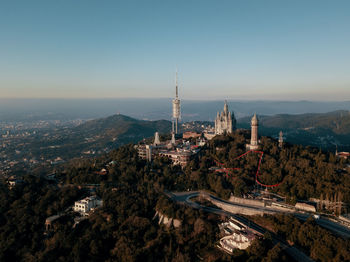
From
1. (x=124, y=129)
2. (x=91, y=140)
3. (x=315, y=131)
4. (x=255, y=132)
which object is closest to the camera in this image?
(x=255, y=132)

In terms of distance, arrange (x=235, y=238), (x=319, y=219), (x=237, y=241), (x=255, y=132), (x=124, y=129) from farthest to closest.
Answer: (x=124, y=129), (x=255, y=132), (x=319, y=219), (x=235, y=238), (x=237, y=241)

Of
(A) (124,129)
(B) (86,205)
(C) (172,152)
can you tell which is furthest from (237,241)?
(A) (124,129)

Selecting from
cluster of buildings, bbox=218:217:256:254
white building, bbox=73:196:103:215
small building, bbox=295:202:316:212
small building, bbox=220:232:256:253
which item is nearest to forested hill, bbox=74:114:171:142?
white building, bbox=73:196:103:215

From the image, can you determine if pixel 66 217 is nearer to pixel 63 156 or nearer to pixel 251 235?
pixel 251 235

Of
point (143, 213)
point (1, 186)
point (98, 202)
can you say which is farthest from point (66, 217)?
point (1, 186)

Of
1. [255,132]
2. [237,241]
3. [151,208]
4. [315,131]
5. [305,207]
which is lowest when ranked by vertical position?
[315,131]

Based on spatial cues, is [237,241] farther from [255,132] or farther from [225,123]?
[225,123]

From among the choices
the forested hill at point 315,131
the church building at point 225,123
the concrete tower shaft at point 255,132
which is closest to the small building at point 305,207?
the concrete tower shaft at point 255,132
